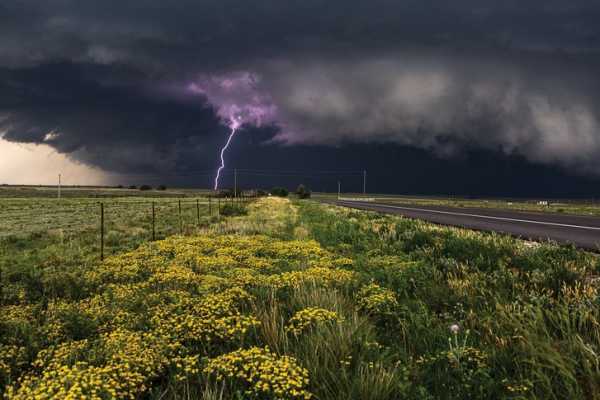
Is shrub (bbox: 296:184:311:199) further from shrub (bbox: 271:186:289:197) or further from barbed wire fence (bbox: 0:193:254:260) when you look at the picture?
barbed wire fence (bbox: 0:193:254:260)

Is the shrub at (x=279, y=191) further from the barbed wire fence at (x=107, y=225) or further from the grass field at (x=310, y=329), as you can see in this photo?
the grass field at (x=310, y=329)

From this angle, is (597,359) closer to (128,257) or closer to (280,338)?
(280,338)

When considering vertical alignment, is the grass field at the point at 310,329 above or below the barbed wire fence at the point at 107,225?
above

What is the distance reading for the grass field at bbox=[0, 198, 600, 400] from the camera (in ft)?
10.6

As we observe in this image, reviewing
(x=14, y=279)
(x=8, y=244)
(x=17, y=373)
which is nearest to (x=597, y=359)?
(x=17, y=373)

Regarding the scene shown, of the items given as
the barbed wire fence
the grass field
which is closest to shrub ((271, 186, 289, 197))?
the barbed wire fence

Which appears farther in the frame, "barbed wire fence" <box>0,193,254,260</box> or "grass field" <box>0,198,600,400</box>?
"barbed wire fence" <box>0,193,254,260</box>

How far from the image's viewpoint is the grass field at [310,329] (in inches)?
127

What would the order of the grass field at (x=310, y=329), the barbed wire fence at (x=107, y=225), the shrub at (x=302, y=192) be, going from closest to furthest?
the grass field at (x=310, y=329) < the barbed wire fence at (x=107, y=225) < the shrub at (x=302, y=192)

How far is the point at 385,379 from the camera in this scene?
324 centimetres

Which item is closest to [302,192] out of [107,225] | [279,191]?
[279,191]

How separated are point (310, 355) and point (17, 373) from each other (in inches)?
130

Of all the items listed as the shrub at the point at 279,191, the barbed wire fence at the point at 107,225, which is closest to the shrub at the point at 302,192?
the shrub at the point at 279,191

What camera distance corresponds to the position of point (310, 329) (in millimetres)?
4199
